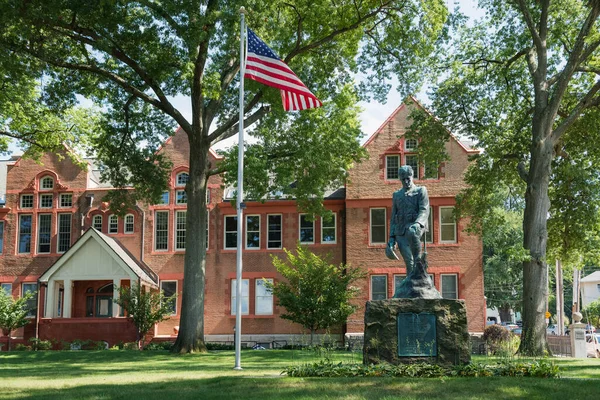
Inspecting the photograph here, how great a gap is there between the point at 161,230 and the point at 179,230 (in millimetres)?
1071

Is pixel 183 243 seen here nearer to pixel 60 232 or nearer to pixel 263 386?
pixel 60 232

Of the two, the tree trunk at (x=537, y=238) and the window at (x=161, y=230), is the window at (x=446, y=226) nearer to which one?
the tree trunk at (x=537, y=238)

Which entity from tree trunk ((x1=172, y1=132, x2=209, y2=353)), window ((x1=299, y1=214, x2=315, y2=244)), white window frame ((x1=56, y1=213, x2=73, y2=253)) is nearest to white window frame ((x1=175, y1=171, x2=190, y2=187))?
white window frame ((x1=56, y1=213, x2=73, y2=253))

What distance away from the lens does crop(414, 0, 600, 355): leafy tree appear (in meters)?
24.8

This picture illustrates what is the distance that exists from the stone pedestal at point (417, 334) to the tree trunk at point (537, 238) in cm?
989

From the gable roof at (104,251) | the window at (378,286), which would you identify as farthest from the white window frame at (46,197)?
the window at (378,286)

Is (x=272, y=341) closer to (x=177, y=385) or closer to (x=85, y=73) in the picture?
(x=85, y=73)

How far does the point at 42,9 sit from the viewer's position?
21.7m

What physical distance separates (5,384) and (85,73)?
52.4ft

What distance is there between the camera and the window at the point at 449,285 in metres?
36.7

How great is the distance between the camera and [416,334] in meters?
13.8

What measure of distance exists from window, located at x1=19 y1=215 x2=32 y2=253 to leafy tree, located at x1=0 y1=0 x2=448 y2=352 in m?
13.9

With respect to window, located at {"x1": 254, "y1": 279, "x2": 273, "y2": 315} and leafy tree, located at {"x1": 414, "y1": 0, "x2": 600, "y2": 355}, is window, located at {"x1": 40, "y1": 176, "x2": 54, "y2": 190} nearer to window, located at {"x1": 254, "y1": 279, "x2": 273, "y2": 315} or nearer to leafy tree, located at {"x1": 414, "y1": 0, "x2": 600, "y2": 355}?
window, located at {"x1": 254, "y1": 279, "x2": 273, "y2": 315}

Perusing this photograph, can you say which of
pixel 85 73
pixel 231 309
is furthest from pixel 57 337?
pixel 85 73
